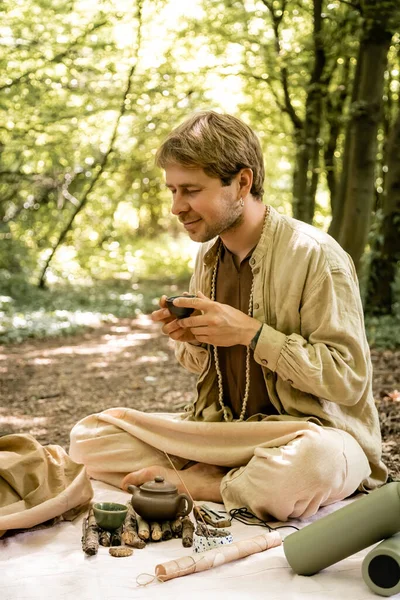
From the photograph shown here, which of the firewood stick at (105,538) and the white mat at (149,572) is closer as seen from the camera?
the white mat at (149,572)

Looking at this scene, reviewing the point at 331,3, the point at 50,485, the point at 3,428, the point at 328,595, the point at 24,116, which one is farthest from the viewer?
the point at 24,116

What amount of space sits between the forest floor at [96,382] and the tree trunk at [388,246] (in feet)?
5.07

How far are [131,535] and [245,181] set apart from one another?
157cm

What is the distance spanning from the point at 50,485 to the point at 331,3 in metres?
8.16

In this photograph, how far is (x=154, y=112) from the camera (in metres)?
12.9

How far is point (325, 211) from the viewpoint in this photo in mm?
17781

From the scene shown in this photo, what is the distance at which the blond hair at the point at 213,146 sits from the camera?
10.9 ft

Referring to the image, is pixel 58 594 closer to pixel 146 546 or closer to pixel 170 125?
pixel 146 546

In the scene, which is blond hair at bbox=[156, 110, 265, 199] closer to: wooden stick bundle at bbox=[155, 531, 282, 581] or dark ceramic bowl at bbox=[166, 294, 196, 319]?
dark ceramic bowl at bbox=[166, 294, 196, 319]

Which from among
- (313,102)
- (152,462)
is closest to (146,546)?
(152,462)

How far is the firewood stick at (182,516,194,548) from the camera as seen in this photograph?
299 cm

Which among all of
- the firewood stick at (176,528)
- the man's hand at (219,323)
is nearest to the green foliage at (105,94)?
the man's hand at (219,323)

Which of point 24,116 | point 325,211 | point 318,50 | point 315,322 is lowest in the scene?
point 325,211

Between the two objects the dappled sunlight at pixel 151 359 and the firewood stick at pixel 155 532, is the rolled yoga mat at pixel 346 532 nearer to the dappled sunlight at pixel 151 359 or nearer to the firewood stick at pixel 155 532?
the firewood stick at pixel 155 532
